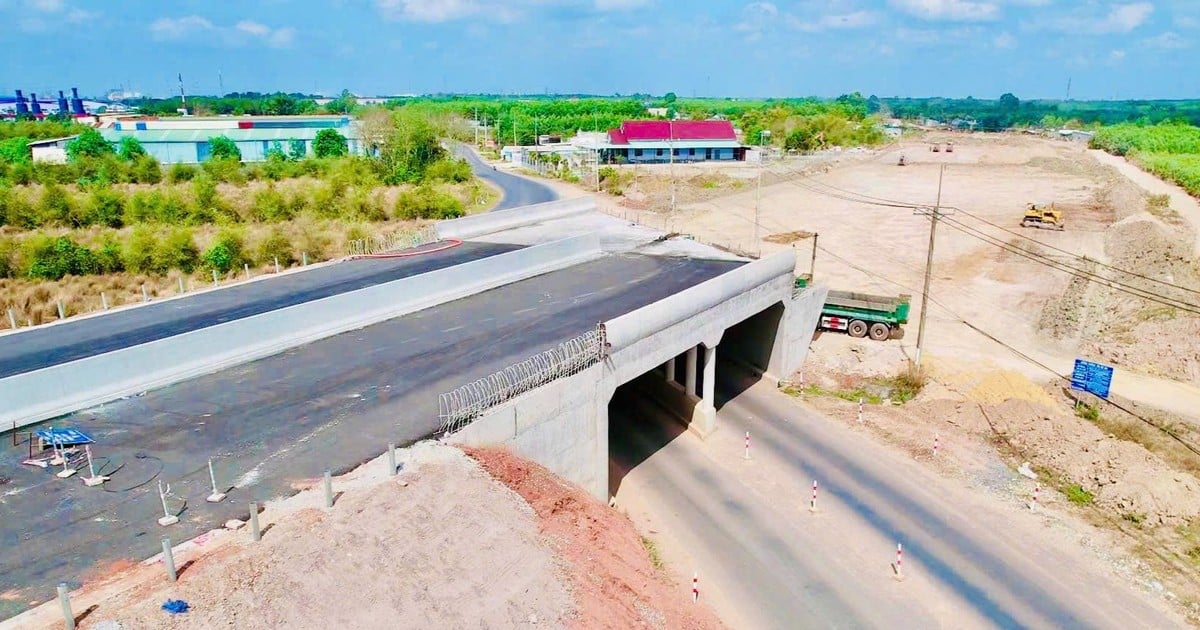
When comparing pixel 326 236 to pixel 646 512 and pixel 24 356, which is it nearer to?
pixel 24 356

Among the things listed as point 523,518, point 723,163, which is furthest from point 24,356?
point 723,163

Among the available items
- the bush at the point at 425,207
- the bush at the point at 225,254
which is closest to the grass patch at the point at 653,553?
the bush at the point at 225,254

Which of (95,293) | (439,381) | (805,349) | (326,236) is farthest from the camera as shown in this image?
(326,236)

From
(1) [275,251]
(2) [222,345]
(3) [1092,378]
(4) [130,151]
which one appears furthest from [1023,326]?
(4) [130,151]

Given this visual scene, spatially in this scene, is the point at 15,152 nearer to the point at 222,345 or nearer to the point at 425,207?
the point at 425,207

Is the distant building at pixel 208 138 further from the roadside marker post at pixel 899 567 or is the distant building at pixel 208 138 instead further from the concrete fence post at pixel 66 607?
the concrete fence post at pixel 66 607

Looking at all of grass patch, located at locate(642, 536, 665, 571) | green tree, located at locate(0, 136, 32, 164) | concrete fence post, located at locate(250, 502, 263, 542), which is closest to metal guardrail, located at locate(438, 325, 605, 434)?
concrete fence post, located at locate(250, 502, 263, 542)
